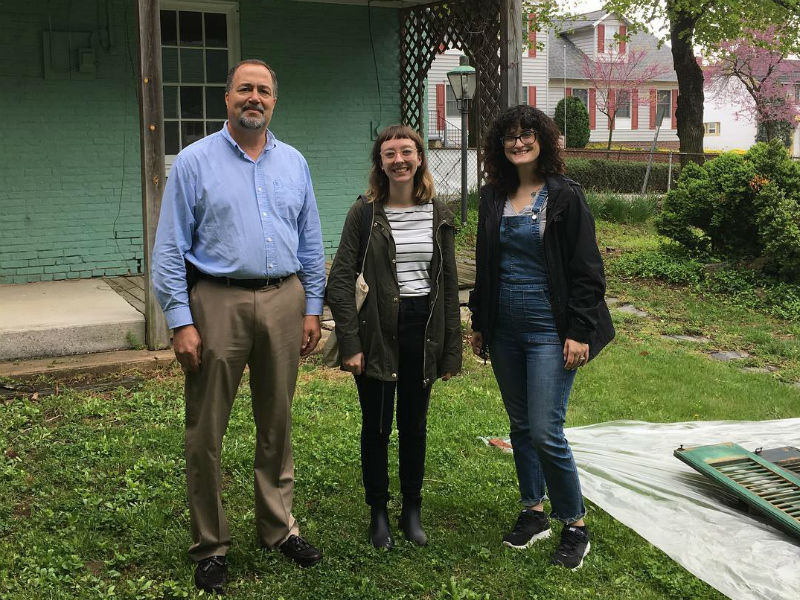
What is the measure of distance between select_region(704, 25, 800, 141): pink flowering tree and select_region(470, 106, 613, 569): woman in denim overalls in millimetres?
27268

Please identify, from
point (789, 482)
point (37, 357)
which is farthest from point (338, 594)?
point (37, 357)

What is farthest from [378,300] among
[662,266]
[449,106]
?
[449,106]

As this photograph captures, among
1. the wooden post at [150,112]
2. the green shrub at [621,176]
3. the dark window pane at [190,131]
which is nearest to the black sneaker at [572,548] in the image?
the wooden post at [150,112]

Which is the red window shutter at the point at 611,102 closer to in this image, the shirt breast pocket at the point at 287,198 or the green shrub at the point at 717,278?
the green shrub at the point at 717,278

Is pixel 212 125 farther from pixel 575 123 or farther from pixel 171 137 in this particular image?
pixel 575 123

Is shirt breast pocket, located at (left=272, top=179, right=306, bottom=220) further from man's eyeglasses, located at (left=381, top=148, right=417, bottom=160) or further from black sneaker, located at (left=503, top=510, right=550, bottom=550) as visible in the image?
black sneaker, located at (left=503, top=510, right=550, bottom=550)

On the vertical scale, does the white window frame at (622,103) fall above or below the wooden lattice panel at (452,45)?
above

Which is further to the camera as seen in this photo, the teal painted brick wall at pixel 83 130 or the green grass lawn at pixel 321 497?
the teal painted brick wall at pixel 83 130

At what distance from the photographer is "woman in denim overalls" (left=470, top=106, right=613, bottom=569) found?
11.1ft

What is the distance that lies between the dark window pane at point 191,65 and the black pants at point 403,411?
6.47 meters

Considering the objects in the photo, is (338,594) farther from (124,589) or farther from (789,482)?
(789,482)

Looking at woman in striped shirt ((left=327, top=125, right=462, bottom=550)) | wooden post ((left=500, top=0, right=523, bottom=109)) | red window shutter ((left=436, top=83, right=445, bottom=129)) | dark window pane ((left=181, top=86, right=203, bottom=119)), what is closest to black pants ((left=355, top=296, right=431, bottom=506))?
woman in striped shirt ((left=327, top=125, right=462, bottom=550))

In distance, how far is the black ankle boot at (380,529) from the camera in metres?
3.68

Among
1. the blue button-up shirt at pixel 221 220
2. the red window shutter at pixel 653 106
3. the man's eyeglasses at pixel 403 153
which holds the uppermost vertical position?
the red window shutter at pixel 653 106
